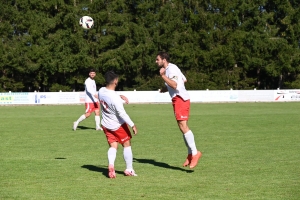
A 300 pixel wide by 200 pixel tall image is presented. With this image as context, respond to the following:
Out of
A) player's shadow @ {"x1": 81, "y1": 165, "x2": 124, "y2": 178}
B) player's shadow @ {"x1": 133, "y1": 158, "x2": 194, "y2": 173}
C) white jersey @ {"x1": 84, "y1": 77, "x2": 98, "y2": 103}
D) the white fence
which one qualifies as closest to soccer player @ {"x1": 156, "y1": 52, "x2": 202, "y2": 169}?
player's shadow @ {"x1": 133, "y1": 158, "x2": 194, "y2": 173}

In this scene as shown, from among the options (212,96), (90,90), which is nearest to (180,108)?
(90,90)

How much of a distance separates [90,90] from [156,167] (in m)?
9.70

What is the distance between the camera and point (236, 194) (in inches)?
307

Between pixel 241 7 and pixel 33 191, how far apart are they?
58953 mm

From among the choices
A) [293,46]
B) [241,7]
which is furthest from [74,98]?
[293,46]

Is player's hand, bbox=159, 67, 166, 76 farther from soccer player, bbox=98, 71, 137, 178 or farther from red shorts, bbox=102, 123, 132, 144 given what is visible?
red shorts, bbox=102, 123, 132, 144

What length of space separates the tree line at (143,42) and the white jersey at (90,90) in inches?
1651

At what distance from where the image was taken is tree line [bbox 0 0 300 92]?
206 feet

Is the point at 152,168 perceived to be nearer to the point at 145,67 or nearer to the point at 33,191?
the point at 33,191

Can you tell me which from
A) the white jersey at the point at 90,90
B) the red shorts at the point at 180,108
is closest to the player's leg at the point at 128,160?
the red shorts at the point at 180,108

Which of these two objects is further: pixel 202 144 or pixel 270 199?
pixel 202 144

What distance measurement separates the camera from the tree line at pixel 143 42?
62812 mm

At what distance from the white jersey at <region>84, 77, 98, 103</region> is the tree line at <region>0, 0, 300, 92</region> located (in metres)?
41.9

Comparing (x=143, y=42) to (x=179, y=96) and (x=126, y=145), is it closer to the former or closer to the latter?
(x=179, y=96)
